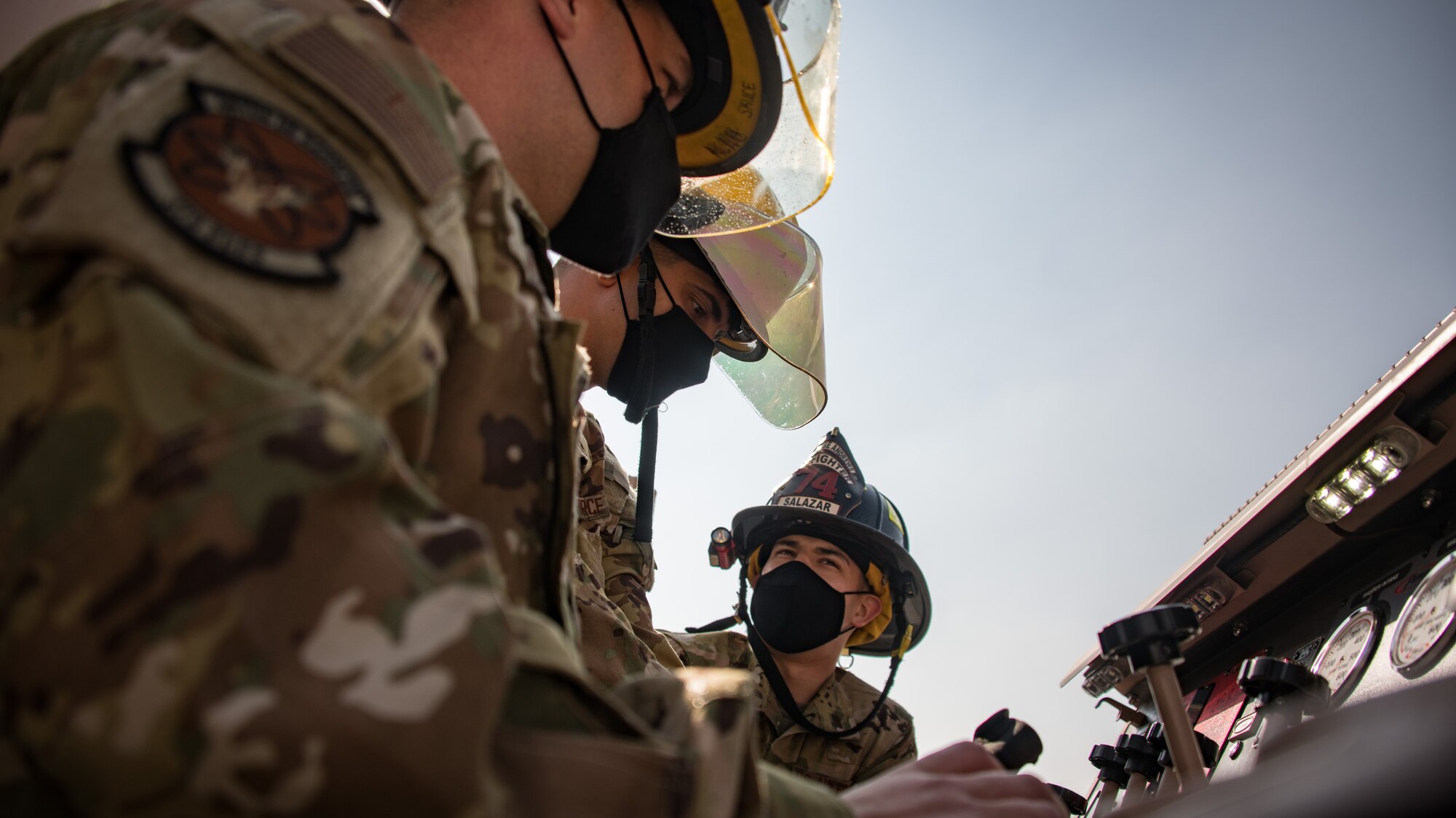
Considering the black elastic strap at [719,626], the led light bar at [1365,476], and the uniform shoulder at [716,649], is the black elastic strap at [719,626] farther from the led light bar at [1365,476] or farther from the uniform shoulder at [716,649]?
the led light bar at [1365,476]

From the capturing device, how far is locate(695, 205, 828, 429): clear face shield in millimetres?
3771

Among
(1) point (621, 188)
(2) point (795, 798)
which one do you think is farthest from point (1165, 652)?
(1) point (621, 188)

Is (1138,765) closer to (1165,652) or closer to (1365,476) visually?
(1365,476)

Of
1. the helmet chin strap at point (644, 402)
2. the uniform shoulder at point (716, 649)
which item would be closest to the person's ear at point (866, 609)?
the uniform shoulder at point (716, 649)

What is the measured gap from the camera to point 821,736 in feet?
13.5

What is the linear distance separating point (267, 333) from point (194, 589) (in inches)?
8.2

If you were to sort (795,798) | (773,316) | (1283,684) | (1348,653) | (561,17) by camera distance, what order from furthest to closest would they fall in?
(773,316) < (1348,653) < (1283,684) < (561,17) < (795,798)

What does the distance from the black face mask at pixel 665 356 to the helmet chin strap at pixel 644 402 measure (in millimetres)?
18

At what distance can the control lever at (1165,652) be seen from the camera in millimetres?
1414

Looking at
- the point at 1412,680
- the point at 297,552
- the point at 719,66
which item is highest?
the point at 719,66

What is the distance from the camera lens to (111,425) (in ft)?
2.07

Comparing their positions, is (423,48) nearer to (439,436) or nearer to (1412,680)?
(439,436)

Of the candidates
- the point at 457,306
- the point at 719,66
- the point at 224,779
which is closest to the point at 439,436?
the point at 457,306

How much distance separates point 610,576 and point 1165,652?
8.10ft
